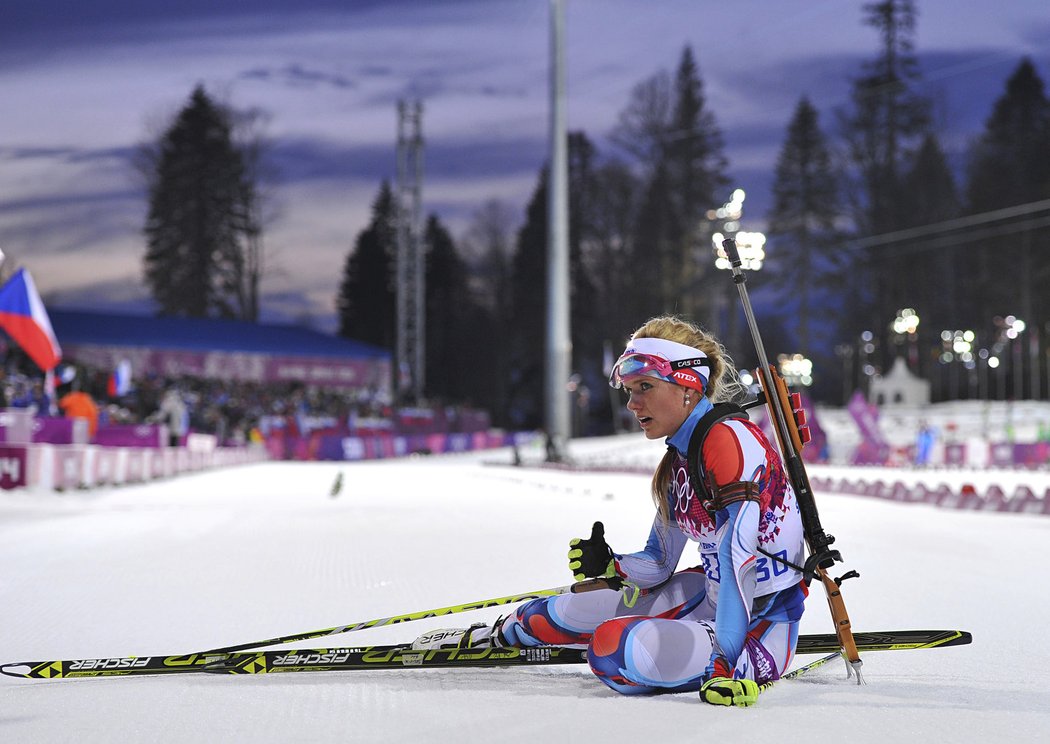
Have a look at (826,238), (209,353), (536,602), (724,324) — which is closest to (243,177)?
(209,353)

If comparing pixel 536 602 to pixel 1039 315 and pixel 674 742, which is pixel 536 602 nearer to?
pixel 674 742

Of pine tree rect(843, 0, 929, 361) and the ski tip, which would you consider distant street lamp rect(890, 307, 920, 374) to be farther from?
the ski tip

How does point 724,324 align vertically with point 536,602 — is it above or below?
above

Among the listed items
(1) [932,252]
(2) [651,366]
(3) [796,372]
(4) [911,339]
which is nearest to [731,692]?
(2) [651,366]

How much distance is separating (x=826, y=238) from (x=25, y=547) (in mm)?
62080

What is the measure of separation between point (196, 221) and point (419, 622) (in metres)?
63.4

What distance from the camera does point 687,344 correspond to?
368 centimetres

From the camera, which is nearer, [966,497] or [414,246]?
[966,497]

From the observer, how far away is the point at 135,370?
125 feet

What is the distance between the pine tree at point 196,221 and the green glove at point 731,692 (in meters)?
59.3

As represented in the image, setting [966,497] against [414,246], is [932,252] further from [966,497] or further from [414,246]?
[966,497]

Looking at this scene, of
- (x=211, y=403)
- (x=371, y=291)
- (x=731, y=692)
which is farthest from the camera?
Result: (x=371, y=291)

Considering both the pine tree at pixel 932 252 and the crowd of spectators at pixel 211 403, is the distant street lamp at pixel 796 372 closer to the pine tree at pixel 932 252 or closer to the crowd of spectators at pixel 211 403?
Answer: the crowd of spectators at pixel 211 403

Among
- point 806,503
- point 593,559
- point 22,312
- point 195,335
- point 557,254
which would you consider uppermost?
point 557,254
